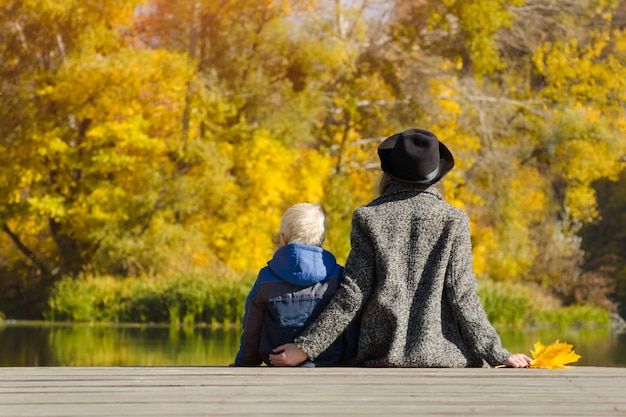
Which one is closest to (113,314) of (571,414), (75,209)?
(75,209)

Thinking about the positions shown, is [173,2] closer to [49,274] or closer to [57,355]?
[49,274]

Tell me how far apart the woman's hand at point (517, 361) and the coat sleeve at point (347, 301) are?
55cm

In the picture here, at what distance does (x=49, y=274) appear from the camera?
56.7ft

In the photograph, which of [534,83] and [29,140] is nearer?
[29,140]

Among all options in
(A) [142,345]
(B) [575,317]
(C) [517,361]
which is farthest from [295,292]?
(B) [575,317]

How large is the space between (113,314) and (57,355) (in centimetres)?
566

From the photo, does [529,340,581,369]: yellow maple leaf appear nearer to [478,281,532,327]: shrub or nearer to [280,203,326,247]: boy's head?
[280,203,326,247]: boy's head

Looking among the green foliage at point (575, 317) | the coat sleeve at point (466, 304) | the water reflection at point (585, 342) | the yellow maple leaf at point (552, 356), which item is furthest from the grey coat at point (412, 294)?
the green foliage at point (575, 317)

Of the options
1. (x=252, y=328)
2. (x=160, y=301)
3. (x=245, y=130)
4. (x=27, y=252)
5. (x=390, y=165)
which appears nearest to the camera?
(x=390, y=165)

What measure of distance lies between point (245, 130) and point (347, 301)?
1371cm

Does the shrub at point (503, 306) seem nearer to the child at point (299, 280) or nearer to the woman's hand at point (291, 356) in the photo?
the child at point (299, 280)

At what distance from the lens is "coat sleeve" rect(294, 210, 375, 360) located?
168 inches

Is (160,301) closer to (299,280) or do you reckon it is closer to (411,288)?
(299,280)

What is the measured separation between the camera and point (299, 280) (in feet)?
14.4
